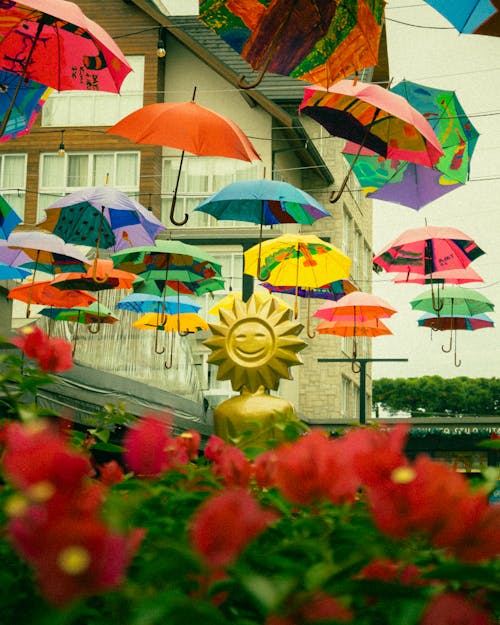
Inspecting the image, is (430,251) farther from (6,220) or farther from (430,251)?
(6,220)

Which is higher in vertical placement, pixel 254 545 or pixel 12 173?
pixel 12 173

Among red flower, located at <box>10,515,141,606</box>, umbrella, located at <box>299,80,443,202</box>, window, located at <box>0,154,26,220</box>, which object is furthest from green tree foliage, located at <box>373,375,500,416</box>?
red flower, located at <box>10,515,141,606</box>

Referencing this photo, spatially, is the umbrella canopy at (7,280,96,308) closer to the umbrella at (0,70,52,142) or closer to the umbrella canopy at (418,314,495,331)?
the umbrella at (0,70,52,142)

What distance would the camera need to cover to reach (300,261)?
11.4 m

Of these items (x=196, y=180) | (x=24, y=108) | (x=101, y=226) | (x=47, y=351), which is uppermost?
(x=196, y=180)

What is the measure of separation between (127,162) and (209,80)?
112 inches

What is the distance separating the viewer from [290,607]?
0.89 meters

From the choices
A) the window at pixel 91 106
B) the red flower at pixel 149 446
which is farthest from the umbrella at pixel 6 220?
the window at pixel 91 106

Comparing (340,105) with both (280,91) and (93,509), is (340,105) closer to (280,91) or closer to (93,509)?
(93,509)

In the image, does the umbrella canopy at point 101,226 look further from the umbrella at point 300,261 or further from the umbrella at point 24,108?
the umbrella at point 24,108

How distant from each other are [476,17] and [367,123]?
2.44m

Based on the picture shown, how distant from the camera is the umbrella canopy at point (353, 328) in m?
14.2

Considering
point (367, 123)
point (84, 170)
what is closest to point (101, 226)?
point (367, 123)

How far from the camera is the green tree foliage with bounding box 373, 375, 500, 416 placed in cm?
7438
